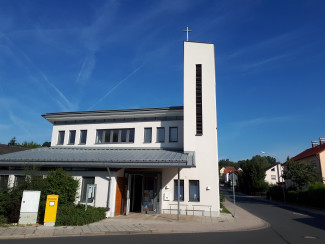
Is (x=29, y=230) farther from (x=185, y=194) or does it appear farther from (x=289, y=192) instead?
(x=289, y=192)

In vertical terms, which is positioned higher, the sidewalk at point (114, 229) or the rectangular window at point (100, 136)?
the rectangular window at point (100, 136)

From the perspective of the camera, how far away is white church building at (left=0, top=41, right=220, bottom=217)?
15.2 meters

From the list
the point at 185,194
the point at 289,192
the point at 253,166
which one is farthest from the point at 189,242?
the point at 253,166

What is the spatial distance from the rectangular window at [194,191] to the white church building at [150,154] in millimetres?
67

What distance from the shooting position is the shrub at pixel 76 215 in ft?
37.8

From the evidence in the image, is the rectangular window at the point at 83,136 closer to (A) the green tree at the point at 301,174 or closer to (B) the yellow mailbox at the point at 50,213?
(B) the yellow mailbox at the point at 50,213

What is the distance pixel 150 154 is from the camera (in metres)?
17.1

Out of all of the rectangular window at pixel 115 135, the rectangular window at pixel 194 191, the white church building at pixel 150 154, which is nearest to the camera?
the white church building at pixel 150 154

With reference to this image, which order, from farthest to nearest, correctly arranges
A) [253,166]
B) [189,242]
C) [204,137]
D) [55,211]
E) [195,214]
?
[253,166] → [204,137] → [195,214] → [55,211] → [189,242]

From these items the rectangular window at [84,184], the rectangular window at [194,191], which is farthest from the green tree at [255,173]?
the rectangular window at [84,184]

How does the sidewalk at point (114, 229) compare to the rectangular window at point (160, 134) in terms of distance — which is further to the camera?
the rectangular window at point (160, 134)

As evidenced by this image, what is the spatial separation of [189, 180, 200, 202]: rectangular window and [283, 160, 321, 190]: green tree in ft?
59.4

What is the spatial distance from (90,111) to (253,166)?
40042mm

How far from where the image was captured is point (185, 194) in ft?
54.0
